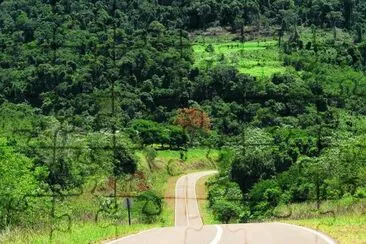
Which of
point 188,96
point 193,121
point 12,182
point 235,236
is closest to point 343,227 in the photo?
point 235,236

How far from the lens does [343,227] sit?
13242 mm

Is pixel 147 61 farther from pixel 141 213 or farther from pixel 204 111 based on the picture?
pixel 141 213

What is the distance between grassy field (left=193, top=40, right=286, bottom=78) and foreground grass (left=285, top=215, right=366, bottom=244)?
237ft

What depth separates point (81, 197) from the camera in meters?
37.2

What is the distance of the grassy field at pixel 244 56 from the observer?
91312mm

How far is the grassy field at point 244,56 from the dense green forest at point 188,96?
1.15 feet

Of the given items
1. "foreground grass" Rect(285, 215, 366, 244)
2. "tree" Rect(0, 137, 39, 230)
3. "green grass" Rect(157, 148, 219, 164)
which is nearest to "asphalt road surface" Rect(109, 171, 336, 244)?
"foreground grass" Rect(285, 215, 366, 244)

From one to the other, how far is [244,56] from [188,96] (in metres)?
14.5

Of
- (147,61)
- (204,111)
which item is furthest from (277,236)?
(147,61)

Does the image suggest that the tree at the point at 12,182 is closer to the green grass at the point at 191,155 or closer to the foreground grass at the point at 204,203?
the foreground grass at the point at 204,203

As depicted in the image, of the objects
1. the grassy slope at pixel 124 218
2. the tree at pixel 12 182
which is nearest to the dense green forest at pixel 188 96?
the tree at pixel 12 182

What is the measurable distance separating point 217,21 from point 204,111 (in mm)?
53015

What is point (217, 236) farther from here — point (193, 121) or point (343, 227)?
point (193, 121)

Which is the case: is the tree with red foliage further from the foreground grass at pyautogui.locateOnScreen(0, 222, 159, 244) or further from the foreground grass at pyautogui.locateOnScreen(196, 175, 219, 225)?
the foreground grass at pyautogui.locateOnScreen(0, 222, 159, 244)
